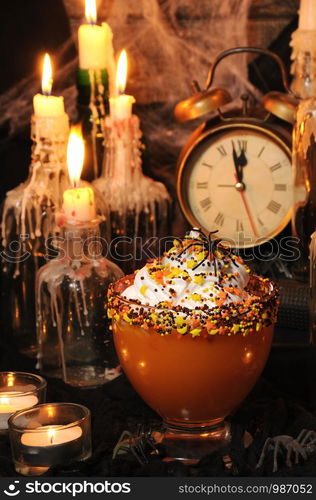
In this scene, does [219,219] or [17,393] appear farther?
[219,219]

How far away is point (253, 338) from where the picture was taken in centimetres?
148

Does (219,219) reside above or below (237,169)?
below

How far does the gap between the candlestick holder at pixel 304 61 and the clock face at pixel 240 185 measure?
0.42ft

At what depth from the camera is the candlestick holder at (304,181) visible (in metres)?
1.97

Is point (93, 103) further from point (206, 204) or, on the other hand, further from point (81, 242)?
point (81, 242)

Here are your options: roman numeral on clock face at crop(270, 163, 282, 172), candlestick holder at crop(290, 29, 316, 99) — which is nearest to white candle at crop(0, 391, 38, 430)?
roman numeral on clock face at crop(270, 163, 282, 172)

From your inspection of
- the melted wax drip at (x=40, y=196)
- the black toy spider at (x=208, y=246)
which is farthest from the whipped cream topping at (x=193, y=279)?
Answer: the melted wax drip at (x=40, y=196)

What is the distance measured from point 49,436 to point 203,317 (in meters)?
0.31

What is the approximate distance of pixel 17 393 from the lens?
1636 millimetres

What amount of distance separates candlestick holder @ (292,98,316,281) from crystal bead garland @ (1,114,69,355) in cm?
50

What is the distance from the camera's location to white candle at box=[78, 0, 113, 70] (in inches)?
83.7

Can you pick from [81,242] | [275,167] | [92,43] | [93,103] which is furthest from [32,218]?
[275,167]

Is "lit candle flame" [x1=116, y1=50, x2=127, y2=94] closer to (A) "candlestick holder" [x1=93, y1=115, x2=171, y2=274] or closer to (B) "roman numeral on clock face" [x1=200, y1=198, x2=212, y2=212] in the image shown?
(A) "candlestick holder" [x1=93, y1=115, x2=171, y2=274]

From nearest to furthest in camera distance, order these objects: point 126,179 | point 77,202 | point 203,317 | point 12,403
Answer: point 203,317
point 12,403
point 77,202
point 126,179
